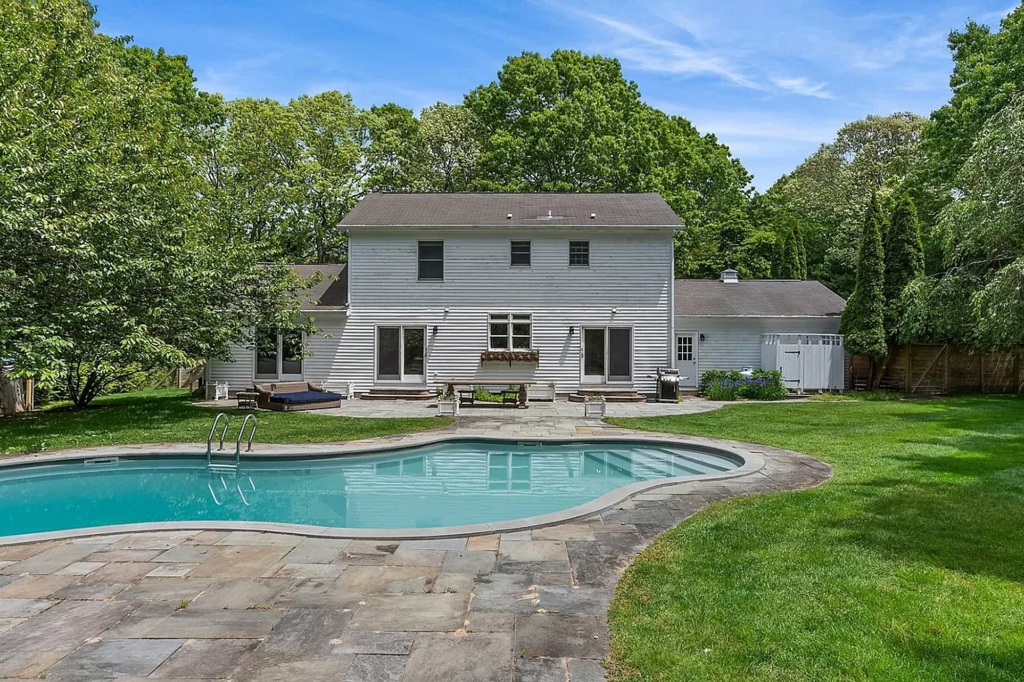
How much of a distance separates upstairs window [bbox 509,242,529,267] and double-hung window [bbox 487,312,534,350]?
1628 millimetres

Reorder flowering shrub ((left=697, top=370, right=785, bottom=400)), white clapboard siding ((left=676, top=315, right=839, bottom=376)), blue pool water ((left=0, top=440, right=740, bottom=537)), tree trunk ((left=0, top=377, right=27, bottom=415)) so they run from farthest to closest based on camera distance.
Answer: white clapboard siding ((left=676, top=315, right=839, bottom=376)) → flowering shrub ((left=697, top=370, right=785, bottom=400)) → tree trunk ((left=0, top=377, right=27, bottom=415)) → blue pool water ((left=0, top=440, right=740, bottom=537))

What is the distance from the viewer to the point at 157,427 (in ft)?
39.3

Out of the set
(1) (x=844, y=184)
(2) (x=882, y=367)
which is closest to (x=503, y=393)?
(2) (x=882, y=367)

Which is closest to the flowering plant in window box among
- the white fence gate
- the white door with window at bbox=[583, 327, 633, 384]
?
the white door with window at bbox=[583, 327, 633, 384]

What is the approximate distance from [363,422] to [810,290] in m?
18.2

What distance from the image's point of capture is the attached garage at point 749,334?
1980 cm

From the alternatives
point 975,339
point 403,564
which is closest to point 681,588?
point 403,564

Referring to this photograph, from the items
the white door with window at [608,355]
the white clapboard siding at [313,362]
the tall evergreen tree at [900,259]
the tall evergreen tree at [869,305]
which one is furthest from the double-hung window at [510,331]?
the tall evergreen tree at [900,259]

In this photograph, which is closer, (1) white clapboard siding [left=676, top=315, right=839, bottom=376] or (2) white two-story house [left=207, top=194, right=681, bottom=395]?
(2) white two-story house [left=207, top=194, right=681, bottom=395]

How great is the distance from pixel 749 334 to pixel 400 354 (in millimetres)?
11863

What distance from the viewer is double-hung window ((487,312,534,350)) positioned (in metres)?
18.7

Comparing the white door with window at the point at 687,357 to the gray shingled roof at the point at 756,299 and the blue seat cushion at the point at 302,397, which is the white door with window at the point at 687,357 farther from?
the blue seat cushion at the point at 302,397

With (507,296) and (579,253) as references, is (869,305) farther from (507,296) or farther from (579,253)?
(507,296)

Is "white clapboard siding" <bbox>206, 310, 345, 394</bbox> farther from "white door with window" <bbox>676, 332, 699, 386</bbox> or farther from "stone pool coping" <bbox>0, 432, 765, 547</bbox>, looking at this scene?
"white door with window" <bbox>676, 332, 699, 386</bbox>
